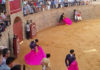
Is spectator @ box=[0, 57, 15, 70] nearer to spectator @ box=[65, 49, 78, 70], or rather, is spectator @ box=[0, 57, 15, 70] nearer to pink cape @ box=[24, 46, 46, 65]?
spectator @ box=[65, 49, 78, 70]

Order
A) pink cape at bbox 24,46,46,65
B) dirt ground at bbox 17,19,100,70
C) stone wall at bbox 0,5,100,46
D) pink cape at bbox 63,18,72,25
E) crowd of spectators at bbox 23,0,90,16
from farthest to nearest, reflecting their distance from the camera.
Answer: pink cape at bbox 63,18,72,25 → crowd of spectators at bbox 23,0,90,16 → stone wall at bbox 0,5,100,46 → dirt ground at bbox 17,19,100,70 → pink cape at bbox 24,46,46,65

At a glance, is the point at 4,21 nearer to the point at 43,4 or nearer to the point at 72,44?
the point at 72,44

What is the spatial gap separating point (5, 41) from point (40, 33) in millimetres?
6236

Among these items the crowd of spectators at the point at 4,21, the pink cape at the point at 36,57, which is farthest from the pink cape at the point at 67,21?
the pink cape at the point at 36,57

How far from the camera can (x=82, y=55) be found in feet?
40.4

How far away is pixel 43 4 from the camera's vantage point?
1948 centimetres

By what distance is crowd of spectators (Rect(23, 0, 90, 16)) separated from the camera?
16.8 meters

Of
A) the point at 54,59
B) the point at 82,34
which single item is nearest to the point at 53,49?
the point at 54,59

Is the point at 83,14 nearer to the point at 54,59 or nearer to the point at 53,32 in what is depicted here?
the point at 53,32

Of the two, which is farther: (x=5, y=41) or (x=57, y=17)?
(x=57, y=17)

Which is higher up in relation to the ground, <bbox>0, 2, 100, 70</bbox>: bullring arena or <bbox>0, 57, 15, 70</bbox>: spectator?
<bbox>0, 57, 15, 70</bbox>: spectator

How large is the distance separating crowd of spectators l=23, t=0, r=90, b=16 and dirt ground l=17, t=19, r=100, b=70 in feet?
6.72

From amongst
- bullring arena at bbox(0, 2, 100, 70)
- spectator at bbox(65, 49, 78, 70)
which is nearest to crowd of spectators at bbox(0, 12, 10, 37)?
bullring arena at bbox(0, 2, 100, 70)

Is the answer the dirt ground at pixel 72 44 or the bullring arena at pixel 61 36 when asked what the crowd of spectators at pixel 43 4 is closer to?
the bullring arena at pixel 61 36
